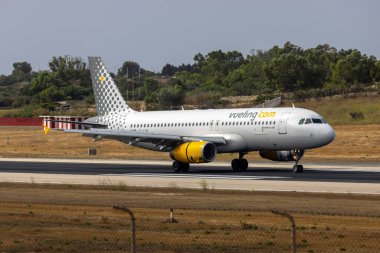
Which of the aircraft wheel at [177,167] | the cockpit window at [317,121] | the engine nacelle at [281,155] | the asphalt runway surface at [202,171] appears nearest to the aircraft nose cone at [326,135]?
the cockpit window at [317,121]

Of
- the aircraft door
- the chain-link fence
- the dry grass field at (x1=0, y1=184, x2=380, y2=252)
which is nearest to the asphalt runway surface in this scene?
the aircraft door

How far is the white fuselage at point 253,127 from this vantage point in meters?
55.0

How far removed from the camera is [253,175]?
5344 centimetres

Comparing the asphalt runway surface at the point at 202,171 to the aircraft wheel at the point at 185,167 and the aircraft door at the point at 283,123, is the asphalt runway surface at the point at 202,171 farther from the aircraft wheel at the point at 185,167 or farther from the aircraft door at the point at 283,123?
the aircraft door at the point at 283,123

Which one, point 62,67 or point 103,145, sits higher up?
point 62,67

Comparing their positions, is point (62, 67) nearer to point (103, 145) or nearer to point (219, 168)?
point (103, 145)

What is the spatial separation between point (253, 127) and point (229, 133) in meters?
2.11

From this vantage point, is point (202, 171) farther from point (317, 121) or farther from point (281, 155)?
point (317, 121)

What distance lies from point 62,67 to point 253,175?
446 ft

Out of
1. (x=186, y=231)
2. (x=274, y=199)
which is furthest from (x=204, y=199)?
(x=186, y=231)

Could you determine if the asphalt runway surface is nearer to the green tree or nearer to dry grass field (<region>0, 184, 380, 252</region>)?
dry grass field (<region>0, 184, 380, 252</region>)

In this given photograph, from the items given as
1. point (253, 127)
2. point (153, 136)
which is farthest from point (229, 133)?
point (153, 136)

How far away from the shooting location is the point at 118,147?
3556 inches

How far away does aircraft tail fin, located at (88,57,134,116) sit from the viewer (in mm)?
68812
